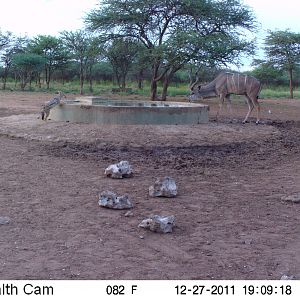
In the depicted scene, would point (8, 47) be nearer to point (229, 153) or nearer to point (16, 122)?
point (16, 122)

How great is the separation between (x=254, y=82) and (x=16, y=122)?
6.95m

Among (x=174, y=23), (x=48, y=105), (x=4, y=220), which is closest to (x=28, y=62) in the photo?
(x=174, y=23)

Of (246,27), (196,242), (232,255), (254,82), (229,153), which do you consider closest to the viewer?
(232,255)

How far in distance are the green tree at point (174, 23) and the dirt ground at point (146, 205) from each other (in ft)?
42.3

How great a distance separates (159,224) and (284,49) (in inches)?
1357

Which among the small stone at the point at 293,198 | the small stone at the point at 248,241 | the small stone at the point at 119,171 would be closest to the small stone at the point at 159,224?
the small stone at the point at 248,241

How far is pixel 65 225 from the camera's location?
5613 mm

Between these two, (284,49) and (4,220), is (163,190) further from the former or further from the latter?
(284,49)

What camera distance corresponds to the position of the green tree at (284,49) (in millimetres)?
36750

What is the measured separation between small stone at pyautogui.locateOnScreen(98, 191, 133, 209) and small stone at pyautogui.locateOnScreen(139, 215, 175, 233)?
0.79 meters

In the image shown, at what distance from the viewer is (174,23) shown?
88.7 feet

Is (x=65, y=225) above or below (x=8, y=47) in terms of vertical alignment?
below

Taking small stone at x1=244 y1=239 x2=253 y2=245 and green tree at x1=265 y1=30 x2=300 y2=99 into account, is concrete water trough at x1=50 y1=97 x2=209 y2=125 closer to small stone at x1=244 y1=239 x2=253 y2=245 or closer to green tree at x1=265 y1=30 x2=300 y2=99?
small stone at x1=244 y1=239 x2=253 y2=245

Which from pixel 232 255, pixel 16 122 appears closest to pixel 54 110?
pixel 16 122
